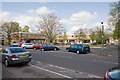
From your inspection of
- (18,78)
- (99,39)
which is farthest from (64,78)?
(99,39)

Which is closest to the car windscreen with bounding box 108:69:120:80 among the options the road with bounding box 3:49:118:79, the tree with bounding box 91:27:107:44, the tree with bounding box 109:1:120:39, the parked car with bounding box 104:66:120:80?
the parked car with bounding box 104:66:120:80

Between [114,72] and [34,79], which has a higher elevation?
[114,72]

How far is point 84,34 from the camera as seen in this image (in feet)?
364

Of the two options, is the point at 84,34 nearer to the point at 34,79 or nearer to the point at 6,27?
the point at 6,27

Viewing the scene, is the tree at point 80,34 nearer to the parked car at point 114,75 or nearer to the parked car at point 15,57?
the parked car at point 15,57

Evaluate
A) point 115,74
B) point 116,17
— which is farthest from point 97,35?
point 115,74

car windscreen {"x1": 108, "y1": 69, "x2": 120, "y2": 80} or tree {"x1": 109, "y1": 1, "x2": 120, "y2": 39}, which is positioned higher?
tree {"x1": 109, "y1": 1, "x2": 120, "y2": 39}

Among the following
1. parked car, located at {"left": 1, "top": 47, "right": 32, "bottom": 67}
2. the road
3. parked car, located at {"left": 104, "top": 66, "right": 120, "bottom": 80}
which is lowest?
the road

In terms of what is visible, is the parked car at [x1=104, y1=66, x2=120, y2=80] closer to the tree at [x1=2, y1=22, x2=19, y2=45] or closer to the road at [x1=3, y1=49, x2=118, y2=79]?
the road at [x1=3, y1=49, x2=118, y2=79]

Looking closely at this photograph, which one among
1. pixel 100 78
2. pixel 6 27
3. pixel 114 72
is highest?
pixel 6 27

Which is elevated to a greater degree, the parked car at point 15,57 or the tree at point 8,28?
the tree at point 8,28

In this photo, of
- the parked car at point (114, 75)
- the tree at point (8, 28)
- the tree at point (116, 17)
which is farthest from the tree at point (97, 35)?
the parked car at point (114, 75)

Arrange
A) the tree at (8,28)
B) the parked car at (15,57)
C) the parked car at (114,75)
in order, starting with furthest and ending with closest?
the tree at (8,28) < the parked car at (15,57) < the parked car at (114,75)

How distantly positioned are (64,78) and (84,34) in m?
101
